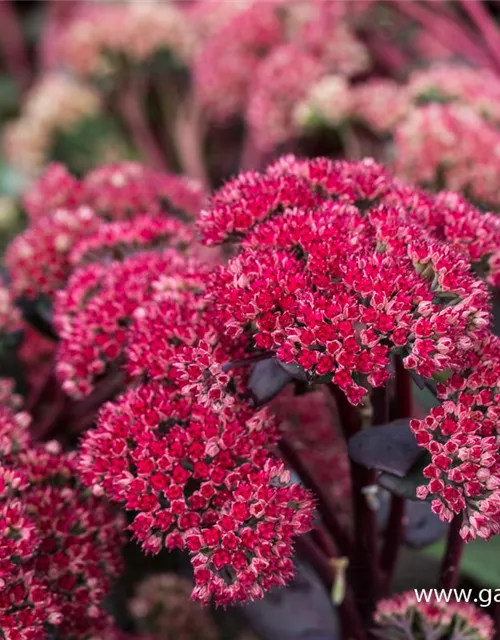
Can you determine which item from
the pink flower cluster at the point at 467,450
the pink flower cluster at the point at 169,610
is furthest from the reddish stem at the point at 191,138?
the pink flower cluster at the point at 467,450

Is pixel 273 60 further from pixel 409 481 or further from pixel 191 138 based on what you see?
pixel 409 481

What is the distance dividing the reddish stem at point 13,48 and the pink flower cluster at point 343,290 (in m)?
1.44

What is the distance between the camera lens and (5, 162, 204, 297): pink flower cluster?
71 centimetres

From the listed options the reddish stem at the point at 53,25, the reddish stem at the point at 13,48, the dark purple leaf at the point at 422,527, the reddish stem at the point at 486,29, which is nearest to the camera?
the dark purple leaf at the point at 422,527

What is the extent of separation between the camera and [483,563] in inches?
27.0

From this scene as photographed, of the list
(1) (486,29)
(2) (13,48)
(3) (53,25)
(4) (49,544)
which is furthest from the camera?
(2) (13,48)

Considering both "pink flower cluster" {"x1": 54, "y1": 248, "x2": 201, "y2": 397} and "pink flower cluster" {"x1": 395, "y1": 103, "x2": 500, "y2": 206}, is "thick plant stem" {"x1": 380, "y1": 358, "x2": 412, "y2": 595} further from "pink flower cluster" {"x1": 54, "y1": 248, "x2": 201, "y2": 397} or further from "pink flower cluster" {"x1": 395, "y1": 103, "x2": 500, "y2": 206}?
"pink flower cluster" {"x1": 395, "y1": 103, "x2": 500, "y2": 206}

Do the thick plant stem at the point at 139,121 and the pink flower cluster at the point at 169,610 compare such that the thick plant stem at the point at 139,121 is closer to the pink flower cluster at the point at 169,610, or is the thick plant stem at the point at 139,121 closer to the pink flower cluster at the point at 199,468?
the pink flower cluster at the point at 169,610

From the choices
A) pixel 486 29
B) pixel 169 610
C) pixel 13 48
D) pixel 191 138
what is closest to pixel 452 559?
pixel 169 610

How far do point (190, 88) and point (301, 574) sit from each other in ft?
3.21

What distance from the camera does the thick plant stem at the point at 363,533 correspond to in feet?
1.82

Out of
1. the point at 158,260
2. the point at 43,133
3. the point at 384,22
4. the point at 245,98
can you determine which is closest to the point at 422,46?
the point at 384,22

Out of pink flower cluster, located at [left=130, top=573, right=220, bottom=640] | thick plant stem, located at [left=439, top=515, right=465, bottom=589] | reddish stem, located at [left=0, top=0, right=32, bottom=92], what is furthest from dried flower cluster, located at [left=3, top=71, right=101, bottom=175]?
thick plant stem, located at [left=439, top=515, right=465, bottom=589]

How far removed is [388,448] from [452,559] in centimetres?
11
